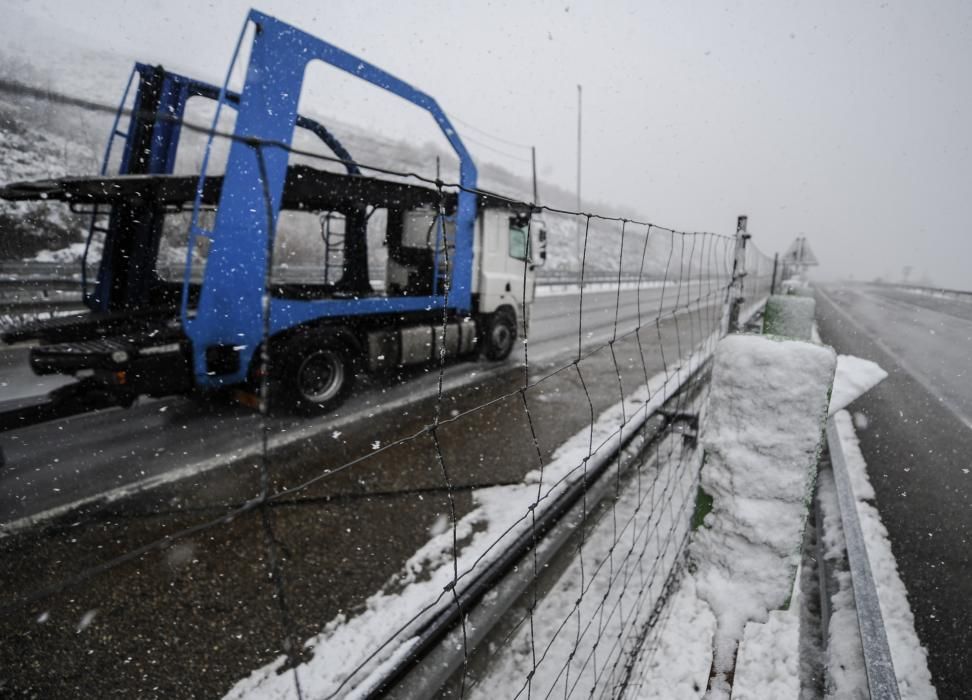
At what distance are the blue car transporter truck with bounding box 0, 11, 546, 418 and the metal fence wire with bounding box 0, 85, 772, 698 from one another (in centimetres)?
52

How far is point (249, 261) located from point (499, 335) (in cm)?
427

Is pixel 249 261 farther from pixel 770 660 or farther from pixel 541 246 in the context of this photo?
pixel 541 246

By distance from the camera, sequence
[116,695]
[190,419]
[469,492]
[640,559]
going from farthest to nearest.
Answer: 1. [190,419]
2. [469,492]
3. [640,559]
4. [116,695]

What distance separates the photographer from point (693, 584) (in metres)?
2.14

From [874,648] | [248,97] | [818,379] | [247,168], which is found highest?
[248,97]

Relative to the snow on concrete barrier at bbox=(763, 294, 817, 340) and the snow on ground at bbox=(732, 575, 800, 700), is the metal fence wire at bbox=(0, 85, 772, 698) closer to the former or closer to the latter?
the snow on ground at bbox=(732, 575, 800, 700)

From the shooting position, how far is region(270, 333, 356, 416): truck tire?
498 centimetres

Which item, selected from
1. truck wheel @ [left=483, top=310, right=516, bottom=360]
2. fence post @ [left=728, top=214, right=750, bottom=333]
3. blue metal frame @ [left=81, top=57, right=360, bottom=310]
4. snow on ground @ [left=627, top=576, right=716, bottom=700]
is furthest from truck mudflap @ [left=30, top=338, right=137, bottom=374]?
fence post @ [left=728, top=214, right=750, bottom=333]

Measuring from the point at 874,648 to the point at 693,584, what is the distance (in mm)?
682

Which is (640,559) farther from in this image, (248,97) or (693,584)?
(248,97)

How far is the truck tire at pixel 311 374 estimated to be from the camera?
4977mm

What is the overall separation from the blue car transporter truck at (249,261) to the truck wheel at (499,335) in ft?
A: 1.09

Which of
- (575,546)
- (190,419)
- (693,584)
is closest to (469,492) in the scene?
(575,546)

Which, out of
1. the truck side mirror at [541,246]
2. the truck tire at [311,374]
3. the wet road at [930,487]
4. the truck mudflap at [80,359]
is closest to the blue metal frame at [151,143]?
the truck mudflap at [80,359]
